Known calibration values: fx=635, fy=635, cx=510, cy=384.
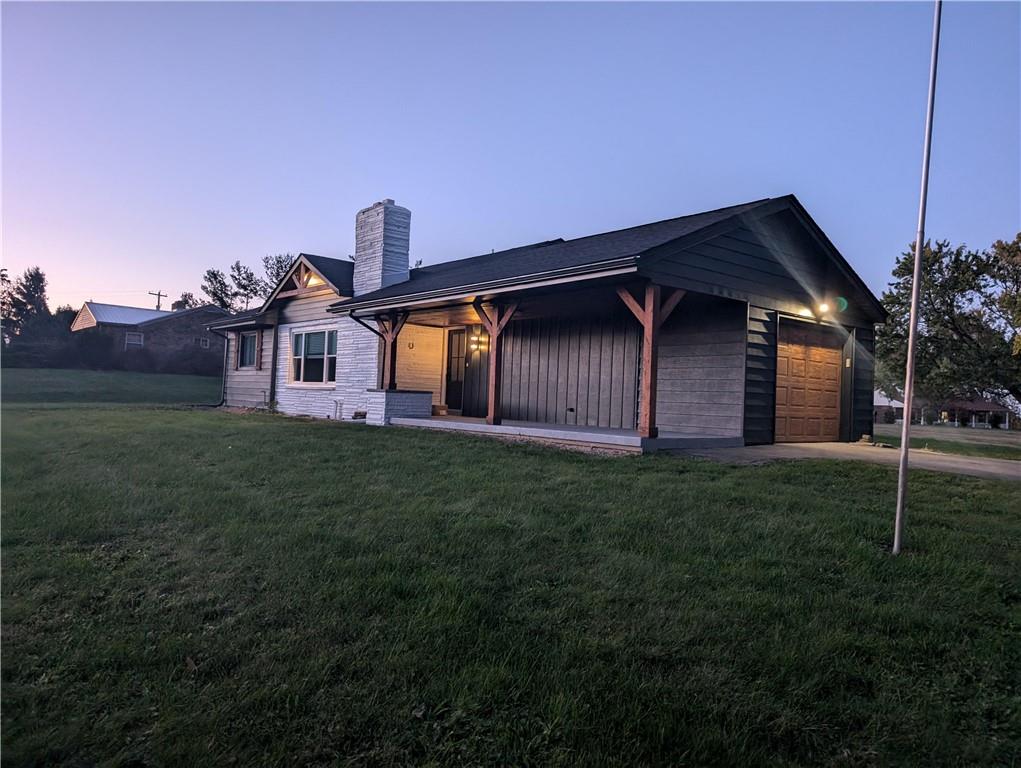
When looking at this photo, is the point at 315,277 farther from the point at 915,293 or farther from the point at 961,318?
the point at 961,318

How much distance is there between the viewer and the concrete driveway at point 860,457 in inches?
291

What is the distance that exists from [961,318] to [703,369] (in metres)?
17.5

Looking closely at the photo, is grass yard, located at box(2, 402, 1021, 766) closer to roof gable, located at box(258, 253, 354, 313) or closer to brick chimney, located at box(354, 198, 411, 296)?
brick chimney, located at box(354, 198, 411, 296)

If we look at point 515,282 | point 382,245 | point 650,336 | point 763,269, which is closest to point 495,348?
point 515,282

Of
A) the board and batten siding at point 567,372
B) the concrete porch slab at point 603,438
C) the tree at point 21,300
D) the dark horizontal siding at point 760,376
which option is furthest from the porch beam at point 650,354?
the tree at point 21,300

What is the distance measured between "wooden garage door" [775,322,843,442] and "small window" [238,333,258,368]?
48.9 ft

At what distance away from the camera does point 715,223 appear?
29.4ft

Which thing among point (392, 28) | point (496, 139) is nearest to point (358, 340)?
point (496, 139)

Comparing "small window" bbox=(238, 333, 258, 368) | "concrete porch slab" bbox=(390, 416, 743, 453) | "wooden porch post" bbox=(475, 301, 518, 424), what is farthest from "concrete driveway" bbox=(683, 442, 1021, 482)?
"small window" bbox=(238, 333, 258, 368)

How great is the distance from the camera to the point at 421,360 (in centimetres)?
1536

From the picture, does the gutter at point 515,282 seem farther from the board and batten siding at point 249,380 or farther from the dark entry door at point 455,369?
the board and batten siding at point 249,380

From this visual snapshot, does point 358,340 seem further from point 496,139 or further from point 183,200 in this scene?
point 183,200

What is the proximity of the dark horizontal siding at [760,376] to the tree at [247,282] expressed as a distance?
39300 millimetres

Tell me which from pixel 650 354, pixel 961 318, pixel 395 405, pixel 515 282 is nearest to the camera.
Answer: pixel 650 354
